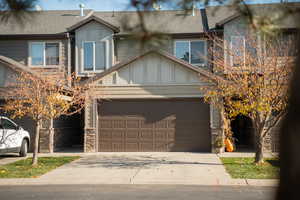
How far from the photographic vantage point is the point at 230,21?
21.1 m

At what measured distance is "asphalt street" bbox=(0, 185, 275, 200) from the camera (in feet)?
31.0

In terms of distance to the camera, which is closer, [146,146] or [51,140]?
[51,140]

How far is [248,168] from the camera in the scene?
45.3 ft

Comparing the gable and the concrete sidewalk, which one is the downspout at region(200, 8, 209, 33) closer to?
the gable

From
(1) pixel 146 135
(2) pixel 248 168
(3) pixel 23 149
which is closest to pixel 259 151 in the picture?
(2) pixel 248 168

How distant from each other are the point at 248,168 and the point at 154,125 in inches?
263

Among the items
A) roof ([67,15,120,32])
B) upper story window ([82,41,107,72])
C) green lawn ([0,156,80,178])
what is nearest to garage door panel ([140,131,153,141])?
green lawn ([0,156,80,178])

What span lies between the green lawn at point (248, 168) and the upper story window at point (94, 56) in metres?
9.18

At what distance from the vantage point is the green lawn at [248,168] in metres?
12.3

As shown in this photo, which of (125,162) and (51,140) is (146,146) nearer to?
(125,162)

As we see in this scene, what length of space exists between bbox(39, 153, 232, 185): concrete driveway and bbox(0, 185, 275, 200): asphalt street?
2.50 feet

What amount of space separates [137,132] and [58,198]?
411 inches

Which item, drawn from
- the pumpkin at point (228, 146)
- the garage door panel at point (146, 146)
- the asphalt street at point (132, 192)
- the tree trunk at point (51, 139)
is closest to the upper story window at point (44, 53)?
the tree trunk at point (51, 139)

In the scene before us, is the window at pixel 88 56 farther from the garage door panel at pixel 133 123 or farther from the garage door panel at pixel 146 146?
the garage door panel at pixel 146 146
